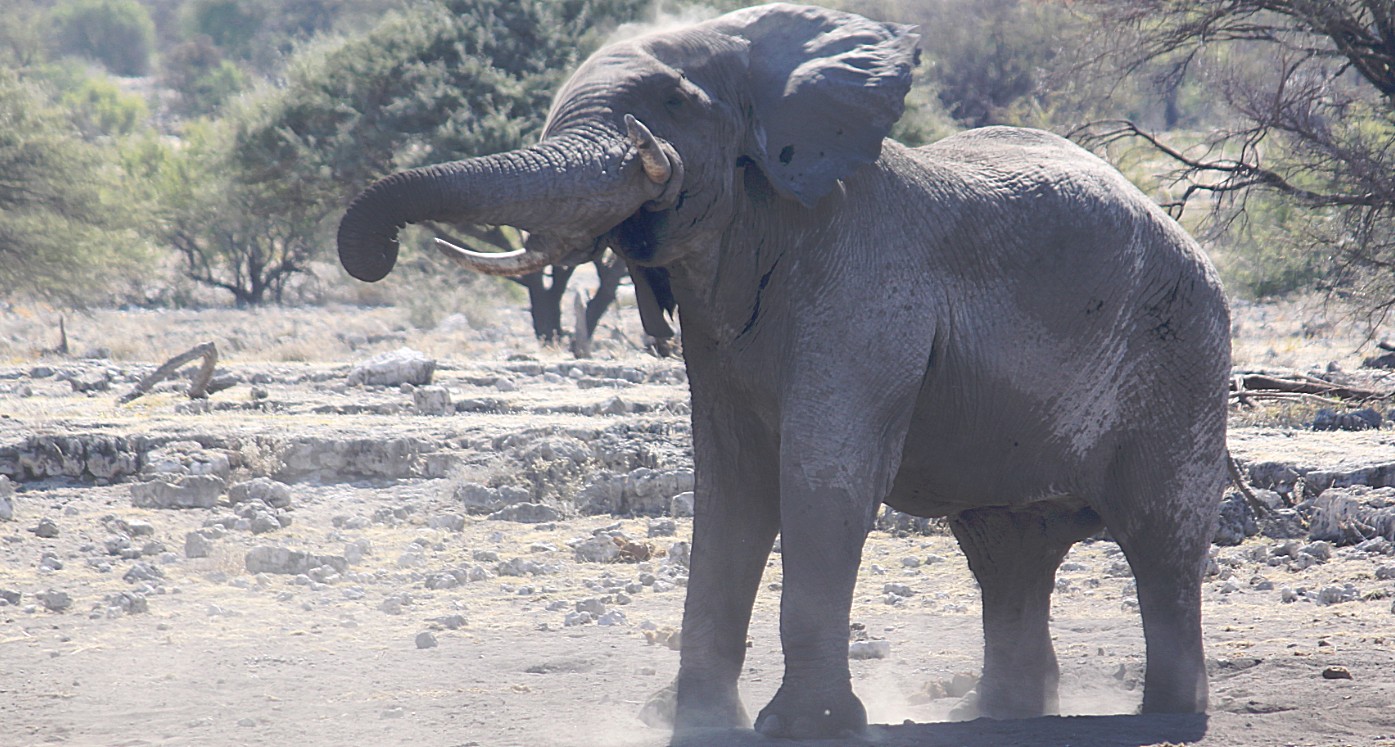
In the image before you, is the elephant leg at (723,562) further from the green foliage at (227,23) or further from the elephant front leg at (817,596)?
the green foliage at (227,23)

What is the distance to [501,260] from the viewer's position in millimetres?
4047

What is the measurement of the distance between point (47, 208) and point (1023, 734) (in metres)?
21.1

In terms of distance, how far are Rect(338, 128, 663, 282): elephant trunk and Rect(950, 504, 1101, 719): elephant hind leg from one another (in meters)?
2.05

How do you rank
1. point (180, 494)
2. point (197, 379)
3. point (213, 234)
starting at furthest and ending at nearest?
point (213, 234), point (197, 379), point (180, 494)

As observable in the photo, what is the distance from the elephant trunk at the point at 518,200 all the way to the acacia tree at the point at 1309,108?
32.0ft

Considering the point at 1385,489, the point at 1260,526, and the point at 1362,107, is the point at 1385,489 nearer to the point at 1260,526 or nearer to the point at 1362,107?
the point at 1260,526

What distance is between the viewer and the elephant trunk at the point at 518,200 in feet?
12.5

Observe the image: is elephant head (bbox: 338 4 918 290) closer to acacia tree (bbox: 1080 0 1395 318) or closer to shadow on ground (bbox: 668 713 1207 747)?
shadow on ground (bbox: 668 713 1207 747)

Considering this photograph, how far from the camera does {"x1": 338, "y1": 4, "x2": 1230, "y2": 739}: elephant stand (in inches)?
166

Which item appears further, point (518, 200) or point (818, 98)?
point (818, 98)

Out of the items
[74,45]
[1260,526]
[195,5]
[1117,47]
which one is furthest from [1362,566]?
[74,45]

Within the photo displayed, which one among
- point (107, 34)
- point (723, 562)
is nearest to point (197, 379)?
point (723, 562)


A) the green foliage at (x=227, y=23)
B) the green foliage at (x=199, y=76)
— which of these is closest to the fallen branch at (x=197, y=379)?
the green foliage at (x=199, y=76)

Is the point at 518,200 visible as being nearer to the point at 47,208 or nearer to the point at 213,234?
the point at 47,208
